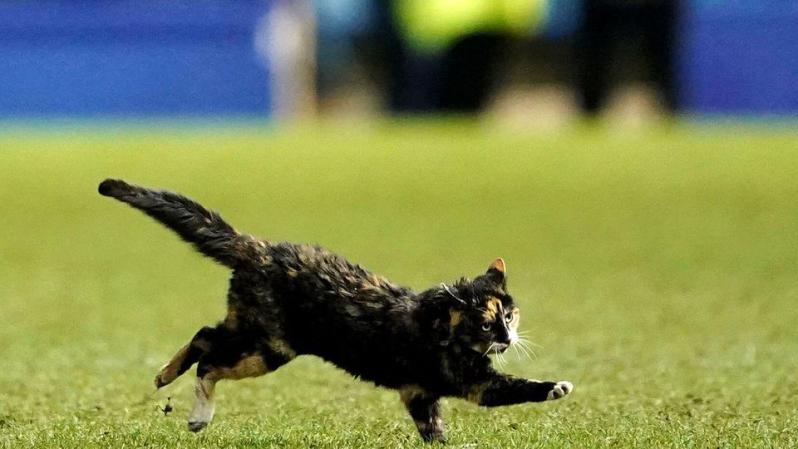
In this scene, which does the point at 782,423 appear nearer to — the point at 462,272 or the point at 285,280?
the point at 285,280

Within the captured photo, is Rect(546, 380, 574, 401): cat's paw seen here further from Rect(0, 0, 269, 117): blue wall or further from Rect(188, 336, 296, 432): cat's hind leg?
Rect(0, 0, 269, 117): blue wall

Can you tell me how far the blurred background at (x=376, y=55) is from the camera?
2316cm

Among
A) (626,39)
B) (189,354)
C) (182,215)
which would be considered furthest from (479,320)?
(626,39)

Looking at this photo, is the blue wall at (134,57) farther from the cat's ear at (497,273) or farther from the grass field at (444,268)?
the cat's ear at (497,273)

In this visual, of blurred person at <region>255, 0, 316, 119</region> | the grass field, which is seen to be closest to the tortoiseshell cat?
the grass field

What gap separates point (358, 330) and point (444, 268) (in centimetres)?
525

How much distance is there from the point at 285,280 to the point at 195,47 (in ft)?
62.1

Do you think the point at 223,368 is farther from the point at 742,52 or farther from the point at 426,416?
the point at 742,52

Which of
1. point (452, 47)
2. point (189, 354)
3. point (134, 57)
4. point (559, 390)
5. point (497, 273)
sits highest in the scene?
point (497, 273)

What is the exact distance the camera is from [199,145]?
62.2 ft

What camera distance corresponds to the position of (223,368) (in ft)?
17.7

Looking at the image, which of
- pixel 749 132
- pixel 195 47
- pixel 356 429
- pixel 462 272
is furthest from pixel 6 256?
pixel 195 47

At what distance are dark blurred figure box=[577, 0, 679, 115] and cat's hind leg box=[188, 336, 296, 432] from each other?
19.0 meters

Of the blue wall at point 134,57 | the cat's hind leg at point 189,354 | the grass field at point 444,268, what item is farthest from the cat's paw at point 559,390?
the blue wall at point 134,57
